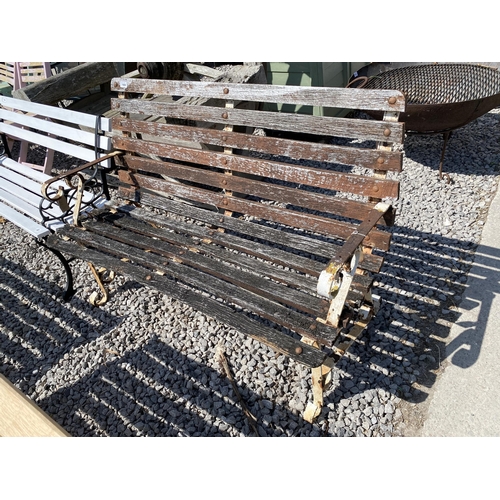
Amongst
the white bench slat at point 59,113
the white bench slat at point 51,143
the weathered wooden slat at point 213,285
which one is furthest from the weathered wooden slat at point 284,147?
the weathered wooden slat at point 213,285

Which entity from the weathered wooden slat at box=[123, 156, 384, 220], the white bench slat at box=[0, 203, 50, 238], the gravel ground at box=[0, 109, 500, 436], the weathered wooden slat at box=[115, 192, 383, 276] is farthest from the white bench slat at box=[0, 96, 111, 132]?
the gravel ground at box=[0, 109, 500, 436]

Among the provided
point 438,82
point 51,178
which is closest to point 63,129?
point 51,178

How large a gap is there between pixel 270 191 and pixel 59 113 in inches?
87.9

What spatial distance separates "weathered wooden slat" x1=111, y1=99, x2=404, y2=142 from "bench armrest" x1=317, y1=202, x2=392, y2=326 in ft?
1.38

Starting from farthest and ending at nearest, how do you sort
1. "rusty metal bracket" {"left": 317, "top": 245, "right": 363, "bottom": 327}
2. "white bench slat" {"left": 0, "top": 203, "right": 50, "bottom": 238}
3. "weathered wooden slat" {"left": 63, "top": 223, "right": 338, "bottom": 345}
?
"white bench slat" {"left": 0, "top": 203, "right": 50, "bottom": 238} → "weathered wooden slat" {"left": 63, "top": 223, "right": 338, "bottom": 345} → "rusty metal bracket" {"left": 317, "top": 245, "right": 363, "bottom": 327}

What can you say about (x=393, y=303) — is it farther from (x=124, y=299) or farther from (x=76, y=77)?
(x=76, y=77)

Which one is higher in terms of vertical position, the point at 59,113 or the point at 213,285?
the point at 59,113

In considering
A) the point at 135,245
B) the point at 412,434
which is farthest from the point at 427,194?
the point at 135,245

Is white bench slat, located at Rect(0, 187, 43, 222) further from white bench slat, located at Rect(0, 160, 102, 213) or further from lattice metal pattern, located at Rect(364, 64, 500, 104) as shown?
lattice metal pattern, located at Rect(364, 64, 500, 104)

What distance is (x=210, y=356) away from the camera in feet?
9.55

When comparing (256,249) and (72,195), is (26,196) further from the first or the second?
(256,249)

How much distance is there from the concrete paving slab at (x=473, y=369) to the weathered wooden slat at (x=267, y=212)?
3.09 feet

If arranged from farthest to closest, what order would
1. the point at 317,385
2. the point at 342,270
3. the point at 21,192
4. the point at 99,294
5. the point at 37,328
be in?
1. the point at 21,192
2. the point at 99,294
3. the point at 37,328
4. the point at 317,385
5. the point at 342,270

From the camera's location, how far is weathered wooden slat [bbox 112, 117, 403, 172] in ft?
7.52
